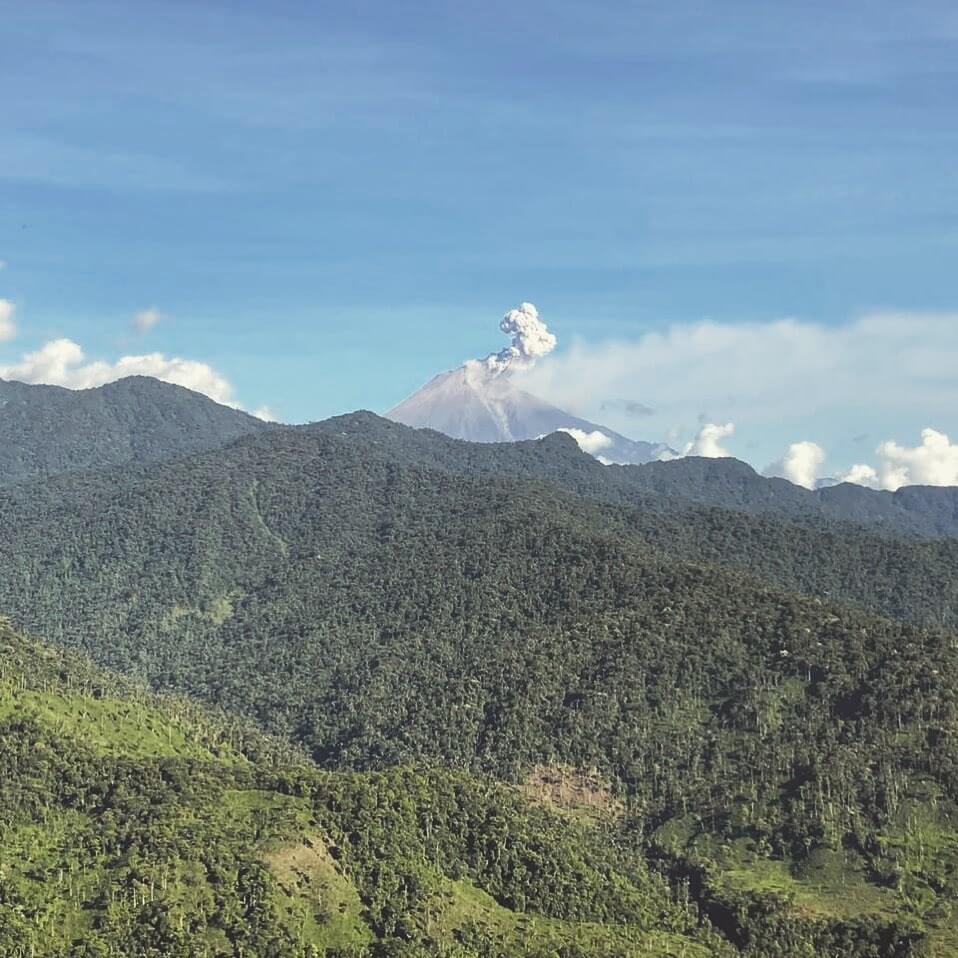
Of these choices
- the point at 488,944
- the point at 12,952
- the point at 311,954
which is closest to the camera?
the point at 12,952

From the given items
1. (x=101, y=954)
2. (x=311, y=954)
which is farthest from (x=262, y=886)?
(x=101, y=954)

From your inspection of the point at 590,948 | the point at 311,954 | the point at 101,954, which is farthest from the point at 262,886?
the point at 590,948

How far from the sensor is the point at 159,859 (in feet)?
647

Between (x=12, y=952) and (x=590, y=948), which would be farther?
(x=590, y=948)

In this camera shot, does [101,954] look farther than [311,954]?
No

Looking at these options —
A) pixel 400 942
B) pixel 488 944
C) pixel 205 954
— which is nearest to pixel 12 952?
pixel 205 954

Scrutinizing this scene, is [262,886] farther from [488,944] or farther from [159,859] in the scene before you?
[488,944]

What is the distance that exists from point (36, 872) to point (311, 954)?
51.2m

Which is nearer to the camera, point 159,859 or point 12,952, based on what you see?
point 12,952

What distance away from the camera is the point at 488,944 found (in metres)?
198

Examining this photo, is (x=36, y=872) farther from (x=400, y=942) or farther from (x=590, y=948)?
(x=590, y=948)

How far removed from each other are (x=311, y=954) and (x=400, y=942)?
1618 cm

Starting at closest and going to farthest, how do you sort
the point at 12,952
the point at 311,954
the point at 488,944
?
the point at 12,952 < the point at 311,954 < the point at 488,944

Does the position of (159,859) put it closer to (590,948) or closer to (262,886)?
(262,886)
